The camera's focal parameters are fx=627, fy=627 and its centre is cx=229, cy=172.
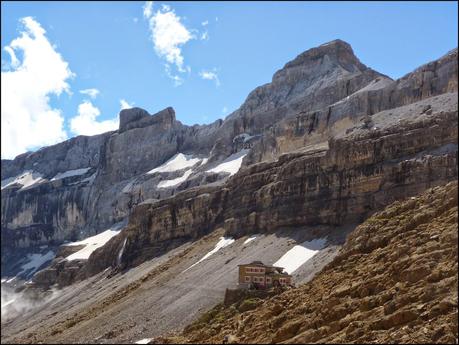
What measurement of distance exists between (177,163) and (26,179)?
66803 millimetres

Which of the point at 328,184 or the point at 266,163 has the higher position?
the point at 266,163

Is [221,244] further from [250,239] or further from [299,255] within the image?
[299,255]

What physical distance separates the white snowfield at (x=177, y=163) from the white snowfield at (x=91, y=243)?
18.5 metres

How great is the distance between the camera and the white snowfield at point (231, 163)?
381ft

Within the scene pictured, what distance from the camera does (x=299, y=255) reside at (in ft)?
189

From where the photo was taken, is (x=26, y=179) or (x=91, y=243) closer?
(x=91, y=243)

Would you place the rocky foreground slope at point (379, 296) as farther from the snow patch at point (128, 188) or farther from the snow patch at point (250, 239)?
the snow patch at point (128, 188)

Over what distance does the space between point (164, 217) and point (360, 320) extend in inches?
2612

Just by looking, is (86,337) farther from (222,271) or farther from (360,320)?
(360,320)

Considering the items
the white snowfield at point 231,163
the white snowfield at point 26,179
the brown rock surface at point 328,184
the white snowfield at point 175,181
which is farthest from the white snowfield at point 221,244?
the white snowfield at point 26,179

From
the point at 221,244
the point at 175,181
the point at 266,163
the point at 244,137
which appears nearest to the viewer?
the point at 221,244

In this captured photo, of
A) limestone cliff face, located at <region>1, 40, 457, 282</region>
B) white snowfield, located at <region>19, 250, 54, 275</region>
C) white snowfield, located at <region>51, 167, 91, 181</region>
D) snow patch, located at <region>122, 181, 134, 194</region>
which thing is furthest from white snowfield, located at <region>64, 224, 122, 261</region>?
white snowfield, located at <region>51, 167, 91, 181</region>

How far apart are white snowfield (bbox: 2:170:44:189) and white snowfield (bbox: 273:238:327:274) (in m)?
139

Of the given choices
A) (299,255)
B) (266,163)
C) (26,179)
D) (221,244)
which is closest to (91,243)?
(266,163)
